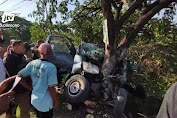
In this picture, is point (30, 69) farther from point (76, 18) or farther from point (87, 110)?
point (76, 18)

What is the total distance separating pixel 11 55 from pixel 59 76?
8.24ft

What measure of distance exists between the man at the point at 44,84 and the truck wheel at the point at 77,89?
159 cm

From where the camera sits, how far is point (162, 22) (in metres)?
8.43

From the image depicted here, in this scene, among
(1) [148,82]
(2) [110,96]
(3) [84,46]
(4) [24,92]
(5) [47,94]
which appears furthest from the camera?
(1) [148,82]

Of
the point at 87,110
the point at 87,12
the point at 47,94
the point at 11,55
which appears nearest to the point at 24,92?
the point at 11,55

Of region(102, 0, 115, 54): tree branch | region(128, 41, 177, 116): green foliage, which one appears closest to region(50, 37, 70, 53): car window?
region(102, 0, 115, 54): tree branch

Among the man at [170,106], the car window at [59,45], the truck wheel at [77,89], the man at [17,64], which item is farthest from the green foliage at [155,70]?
the man at [170,106]

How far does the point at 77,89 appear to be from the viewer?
5375mm

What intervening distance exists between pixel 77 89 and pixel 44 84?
1877mm

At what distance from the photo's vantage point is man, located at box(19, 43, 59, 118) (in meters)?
3.52

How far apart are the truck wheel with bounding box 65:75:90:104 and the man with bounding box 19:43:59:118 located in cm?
159

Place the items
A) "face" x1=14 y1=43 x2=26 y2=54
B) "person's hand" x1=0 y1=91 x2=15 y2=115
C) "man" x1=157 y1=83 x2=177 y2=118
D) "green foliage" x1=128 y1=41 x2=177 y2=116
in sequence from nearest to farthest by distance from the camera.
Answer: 1. "man" x1=157 y1=83 x2=177 y2=118
2. "person's hand" x1=0 y1=91 x2=15 y2=115
3. "face" x1=14 y1=43 x2=26 y2=54
4. "green foliage" x1=128 y1=41 x2=177 y2=116

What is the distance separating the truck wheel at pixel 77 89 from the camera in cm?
523

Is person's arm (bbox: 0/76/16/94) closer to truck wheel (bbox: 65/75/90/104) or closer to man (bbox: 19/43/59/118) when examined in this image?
man (bbox: 19/43/59/118)
